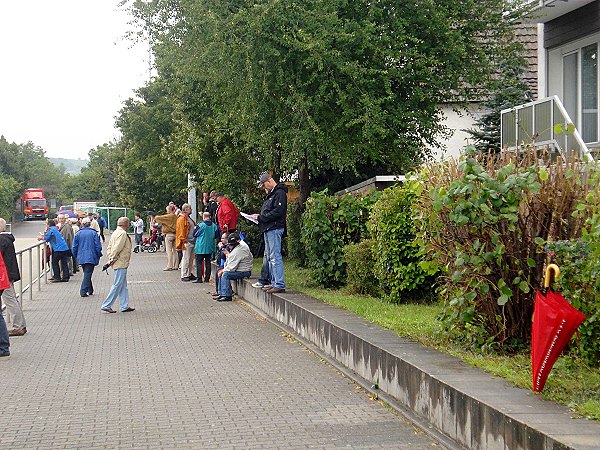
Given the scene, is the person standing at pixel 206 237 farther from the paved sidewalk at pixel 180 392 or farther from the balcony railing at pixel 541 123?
the balcony railing at pixel 541 123

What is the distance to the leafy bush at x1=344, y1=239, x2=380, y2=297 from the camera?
14.3 metres

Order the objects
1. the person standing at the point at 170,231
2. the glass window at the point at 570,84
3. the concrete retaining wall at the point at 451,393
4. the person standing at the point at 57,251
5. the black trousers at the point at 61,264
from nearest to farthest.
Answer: the concrete retaining wall at the point at 451,393
the glass window at the point at 570,84
the person standing at the point at 57,251
the black trousers at the point at 61,264
the person standing at the point at 170,231

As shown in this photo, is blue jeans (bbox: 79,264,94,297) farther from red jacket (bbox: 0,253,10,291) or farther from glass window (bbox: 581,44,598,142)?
glass window (bbox: 581,44,598,142)

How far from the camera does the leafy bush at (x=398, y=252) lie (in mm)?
13227

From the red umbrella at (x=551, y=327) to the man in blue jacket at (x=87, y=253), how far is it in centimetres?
1566

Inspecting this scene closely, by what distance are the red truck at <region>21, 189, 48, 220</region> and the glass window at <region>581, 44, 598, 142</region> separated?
112 metres

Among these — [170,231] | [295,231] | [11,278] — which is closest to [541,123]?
[295,231]

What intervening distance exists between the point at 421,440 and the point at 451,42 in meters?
14.3

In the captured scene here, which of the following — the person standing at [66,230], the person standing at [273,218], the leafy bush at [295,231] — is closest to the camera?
the person standing at [273,218]

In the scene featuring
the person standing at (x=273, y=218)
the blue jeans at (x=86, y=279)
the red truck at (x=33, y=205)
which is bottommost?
the blue jeans at (x=86, y=279)

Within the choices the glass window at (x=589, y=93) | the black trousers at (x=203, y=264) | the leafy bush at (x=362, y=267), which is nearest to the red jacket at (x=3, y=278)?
the leafy bush at (x=362, y=267)

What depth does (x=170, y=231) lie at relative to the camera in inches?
1143

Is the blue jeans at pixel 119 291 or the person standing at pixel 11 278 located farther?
the blue jeans at pixel 119 291

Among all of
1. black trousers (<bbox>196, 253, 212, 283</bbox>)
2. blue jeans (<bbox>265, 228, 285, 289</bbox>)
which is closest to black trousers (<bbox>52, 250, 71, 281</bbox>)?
black trousers (<bbox>196, 253, 212, 283</bbox>)
